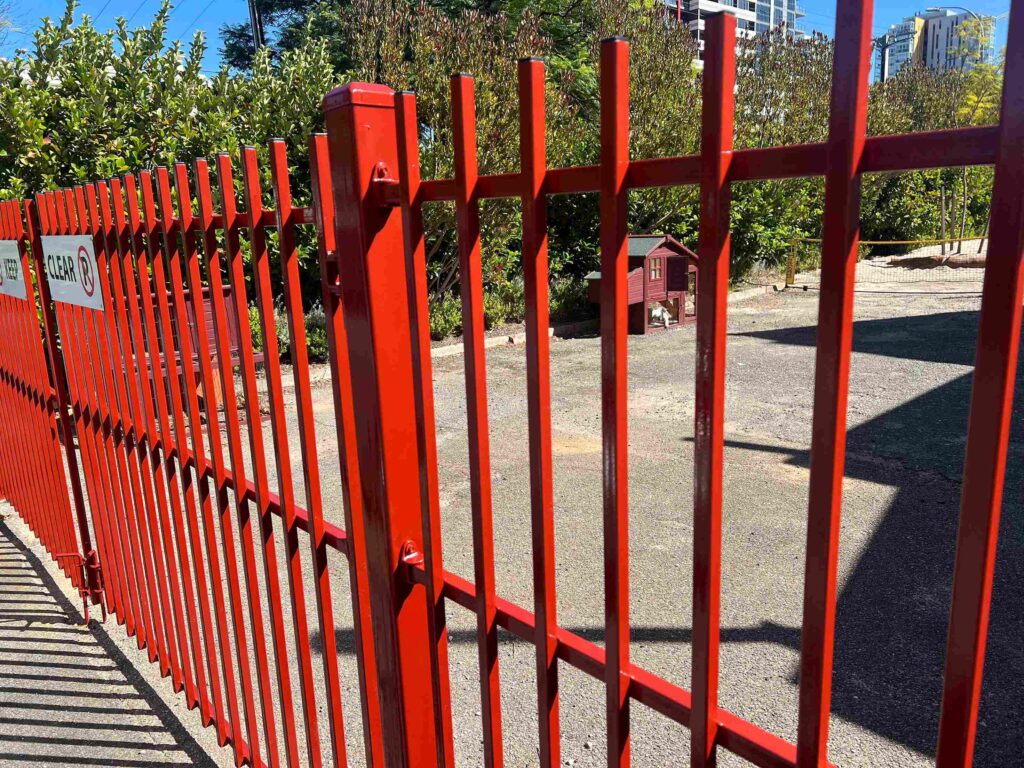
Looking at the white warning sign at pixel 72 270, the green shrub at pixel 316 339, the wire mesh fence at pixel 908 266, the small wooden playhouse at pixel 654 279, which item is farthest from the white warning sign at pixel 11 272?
the wire mesh fence at pixel 908 266

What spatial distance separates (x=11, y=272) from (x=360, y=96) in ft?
9.02

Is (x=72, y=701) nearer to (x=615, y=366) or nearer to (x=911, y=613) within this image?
(x=615, y=366)

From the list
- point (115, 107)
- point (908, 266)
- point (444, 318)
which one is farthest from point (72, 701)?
point (908, 266)

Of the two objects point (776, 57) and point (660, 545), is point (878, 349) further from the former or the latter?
point (776, 57)

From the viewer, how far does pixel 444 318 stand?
11219 mm

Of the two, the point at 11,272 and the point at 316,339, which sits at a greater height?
the point at 11,272

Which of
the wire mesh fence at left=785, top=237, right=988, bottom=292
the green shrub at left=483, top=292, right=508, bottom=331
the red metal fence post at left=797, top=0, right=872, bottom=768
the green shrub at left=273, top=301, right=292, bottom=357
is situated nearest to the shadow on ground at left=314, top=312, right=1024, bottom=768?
the red metal fence post at left=797, top=0, right=872, bottom=768

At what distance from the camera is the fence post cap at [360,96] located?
1346mm

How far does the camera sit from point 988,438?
0.69 meters

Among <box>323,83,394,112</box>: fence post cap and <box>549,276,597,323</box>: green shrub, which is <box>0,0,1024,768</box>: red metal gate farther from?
<box>549,276,597,323</box>: green shrub

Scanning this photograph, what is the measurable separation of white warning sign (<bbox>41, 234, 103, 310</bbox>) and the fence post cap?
1437 millimetres

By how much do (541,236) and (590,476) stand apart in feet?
15.6

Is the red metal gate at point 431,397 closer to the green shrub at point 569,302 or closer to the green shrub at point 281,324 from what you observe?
the green shrub at point 281,324

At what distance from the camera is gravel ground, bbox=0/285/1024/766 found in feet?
9.51
